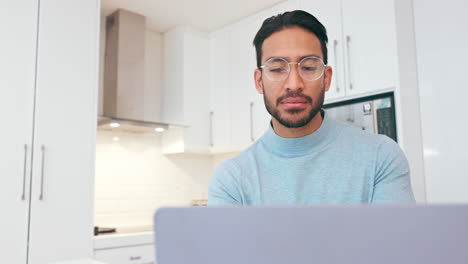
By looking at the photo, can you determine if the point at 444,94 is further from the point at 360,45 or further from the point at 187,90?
the point at 187,90

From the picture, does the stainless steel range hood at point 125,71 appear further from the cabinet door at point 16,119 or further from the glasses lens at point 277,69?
the glasses lens at point 277,69

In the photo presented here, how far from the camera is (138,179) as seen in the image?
343 cm

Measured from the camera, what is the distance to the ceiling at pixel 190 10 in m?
3.12

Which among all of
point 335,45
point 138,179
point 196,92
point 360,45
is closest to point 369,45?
point 360,45

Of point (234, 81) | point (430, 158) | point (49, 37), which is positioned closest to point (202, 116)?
point (234, 81)

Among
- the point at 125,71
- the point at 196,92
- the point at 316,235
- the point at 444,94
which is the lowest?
the point at 316,235

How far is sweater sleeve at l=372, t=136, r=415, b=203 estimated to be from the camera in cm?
81

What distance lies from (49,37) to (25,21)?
5.9 inches

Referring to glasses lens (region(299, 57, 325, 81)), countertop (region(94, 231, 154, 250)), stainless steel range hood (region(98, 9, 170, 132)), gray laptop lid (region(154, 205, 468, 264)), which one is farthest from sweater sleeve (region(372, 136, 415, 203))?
stainless steel range hood (region(98, 9, 170, 132))

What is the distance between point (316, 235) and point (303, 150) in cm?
60

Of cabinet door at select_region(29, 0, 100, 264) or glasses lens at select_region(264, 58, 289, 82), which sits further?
cabinet door at select_region(29, 0, 100, 264)

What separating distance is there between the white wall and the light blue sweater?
1494 millimetres

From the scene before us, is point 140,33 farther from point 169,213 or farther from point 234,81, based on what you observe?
point 169,213

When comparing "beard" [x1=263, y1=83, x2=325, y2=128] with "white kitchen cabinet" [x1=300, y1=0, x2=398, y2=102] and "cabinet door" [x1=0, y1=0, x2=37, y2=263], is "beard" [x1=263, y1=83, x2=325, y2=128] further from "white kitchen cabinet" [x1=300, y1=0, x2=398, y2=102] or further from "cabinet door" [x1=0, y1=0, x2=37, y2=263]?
"cabinet door" [x1=0, y1=0, x2=37, y2=263]
